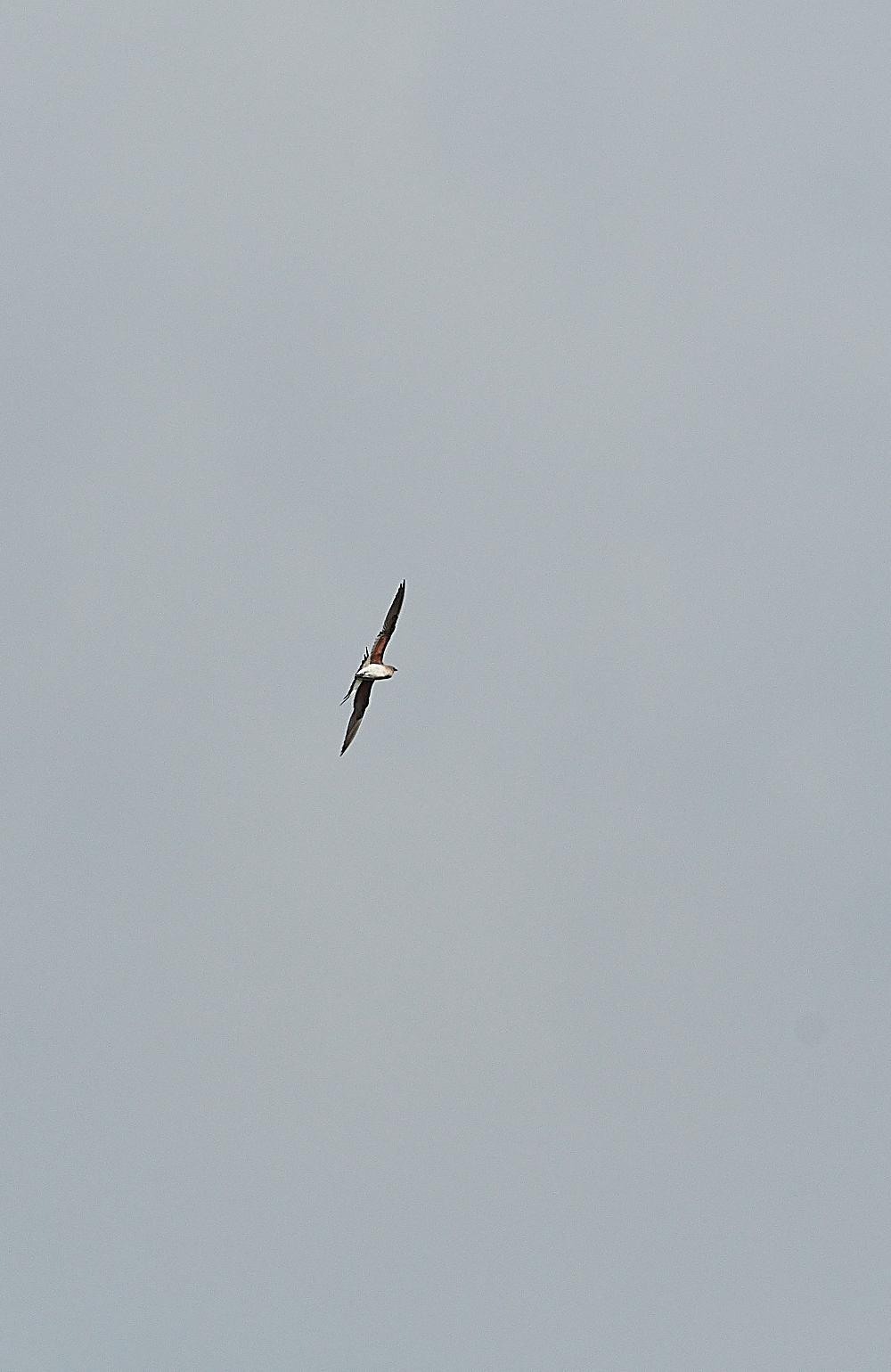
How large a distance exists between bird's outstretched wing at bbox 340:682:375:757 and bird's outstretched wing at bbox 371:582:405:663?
7.28ft

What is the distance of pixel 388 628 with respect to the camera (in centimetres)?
13100

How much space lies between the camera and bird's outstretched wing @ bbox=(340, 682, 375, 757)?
438 feet

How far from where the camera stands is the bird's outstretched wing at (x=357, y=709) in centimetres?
13338

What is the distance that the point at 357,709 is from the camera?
136 meters

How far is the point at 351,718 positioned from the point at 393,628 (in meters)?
7.43

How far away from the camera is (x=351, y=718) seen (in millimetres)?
135750

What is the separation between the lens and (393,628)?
131125 mm

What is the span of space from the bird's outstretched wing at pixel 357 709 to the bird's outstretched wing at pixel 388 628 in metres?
2.22

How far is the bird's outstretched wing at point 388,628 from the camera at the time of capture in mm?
130375

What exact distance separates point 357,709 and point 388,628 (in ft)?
22.7

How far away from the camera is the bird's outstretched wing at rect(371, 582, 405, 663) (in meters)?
130
